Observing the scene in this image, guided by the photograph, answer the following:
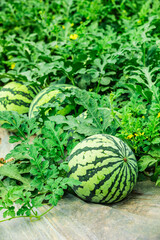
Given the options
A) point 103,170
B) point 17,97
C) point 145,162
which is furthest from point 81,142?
point 17,97

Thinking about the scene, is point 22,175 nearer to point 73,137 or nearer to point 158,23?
point 73,137

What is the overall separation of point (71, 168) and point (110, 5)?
2.95 metres

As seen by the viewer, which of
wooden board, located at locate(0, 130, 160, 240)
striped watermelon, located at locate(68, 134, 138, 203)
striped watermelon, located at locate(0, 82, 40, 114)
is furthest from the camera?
striped watermelon, located at locate(0, 82, 40, 114)

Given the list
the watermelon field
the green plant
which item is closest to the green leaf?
the watermelon field

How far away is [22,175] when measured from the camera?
1.87 meters

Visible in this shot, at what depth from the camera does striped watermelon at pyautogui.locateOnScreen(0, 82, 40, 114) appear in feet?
8.82

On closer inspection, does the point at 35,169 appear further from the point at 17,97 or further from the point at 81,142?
the point at 17,97

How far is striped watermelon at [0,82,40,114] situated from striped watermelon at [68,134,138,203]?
126 centimetres

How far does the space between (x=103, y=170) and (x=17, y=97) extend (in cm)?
155

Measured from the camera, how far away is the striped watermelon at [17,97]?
2.69 m

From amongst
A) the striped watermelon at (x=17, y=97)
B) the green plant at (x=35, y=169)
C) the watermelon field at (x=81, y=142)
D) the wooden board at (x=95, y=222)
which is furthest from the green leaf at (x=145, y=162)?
the striped watermelon at (x=17, y=97)

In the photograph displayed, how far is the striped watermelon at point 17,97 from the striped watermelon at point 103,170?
4.14 feet

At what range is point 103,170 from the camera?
154 cm

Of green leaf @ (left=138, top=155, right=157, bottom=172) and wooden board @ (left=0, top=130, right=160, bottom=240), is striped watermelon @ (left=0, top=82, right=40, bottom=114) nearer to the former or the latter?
wooden board @ (left=0, top=130, right=160, bottom=240)
